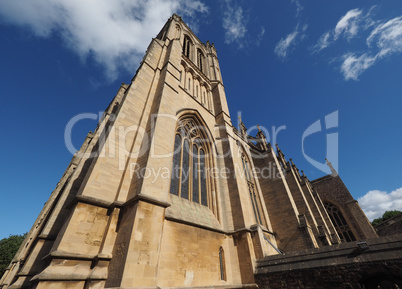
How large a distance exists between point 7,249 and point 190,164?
34323 mm

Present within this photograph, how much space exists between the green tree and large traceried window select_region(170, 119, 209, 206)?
105 ft

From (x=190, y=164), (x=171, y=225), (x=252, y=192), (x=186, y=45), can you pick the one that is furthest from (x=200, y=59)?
(x=171, y=225)

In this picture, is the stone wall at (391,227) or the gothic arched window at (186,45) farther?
the gothic arched window at (186,45)

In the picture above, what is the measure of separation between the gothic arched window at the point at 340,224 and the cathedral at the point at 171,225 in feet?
41.1

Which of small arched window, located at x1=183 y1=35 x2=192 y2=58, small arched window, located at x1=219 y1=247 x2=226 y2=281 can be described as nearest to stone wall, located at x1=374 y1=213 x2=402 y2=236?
small arched window, located at x1=219 y1=247 x2=226 y2=281

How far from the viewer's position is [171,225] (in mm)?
5441

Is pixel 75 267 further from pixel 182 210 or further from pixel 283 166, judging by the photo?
pixel 283 166

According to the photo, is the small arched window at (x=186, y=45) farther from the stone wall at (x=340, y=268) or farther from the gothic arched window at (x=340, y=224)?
the gothic arched window at (x=340, y=224)

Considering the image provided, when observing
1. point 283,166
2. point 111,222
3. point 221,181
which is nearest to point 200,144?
point 221,181

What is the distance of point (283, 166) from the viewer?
51.9 ft

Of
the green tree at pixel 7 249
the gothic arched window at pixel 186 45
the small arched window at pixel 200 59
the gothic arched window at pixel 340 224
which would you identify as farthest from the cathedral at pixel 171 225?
the green tree at pixel 7 249

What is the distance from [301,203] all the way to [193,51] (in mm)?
17000

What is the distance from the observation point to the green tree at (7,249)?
75.8ft

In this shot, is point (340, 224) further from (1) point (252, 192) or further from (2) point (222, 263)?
(2) point (222, 263)
